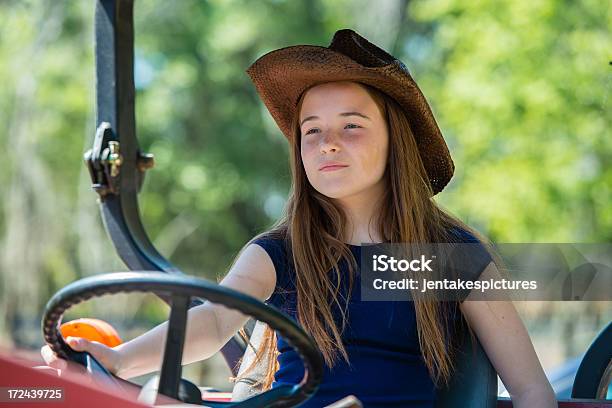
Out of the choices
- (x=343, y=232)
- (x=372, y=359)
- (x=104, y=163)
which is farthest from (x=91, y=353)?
(x=343, y=232)

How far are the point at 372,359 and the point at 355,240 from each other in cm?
27

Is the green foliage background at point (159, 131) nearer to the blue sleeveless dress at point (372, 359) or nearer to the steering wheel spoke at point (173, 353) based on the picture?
the blue sleeveless dress at point (372, 359)

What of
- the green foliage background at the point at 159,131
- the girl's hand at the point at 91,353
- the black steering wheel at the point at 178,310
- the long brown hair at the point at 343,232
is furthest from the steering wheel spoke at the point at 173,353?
the green foliage background at the point at 159,131

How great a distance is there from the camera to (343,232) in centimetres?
209

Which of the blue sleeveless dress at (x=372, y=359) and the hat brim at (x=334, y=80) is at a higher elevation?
the hat brim at (x=334, y=80)

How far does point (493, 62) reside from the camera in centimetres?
873

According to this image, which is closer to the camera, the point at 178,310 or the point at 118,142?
Answer: the point at 178,310

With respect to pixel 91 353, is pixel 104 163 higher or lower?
higher

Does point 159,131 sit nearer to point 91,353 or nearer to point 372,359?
point 372,359

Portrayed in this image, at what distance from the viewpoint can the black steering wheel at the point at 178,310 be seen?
1308mm

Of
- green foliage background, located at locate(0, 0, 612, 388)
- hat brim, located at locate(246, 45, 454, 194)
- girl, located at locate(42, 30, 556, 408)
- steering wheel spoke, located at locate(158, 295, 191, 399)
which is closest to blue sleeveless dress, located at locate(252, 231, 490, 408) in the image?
girl, located at locate(42, 30, 556, 408)

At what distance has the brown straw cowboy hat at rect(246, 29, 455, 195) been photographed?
1997 mm

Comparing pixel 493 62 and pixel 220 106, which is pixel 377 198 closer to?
pixel 493 62

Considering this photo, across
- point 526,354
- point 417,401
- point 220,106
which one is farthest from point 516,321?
point 220,106
